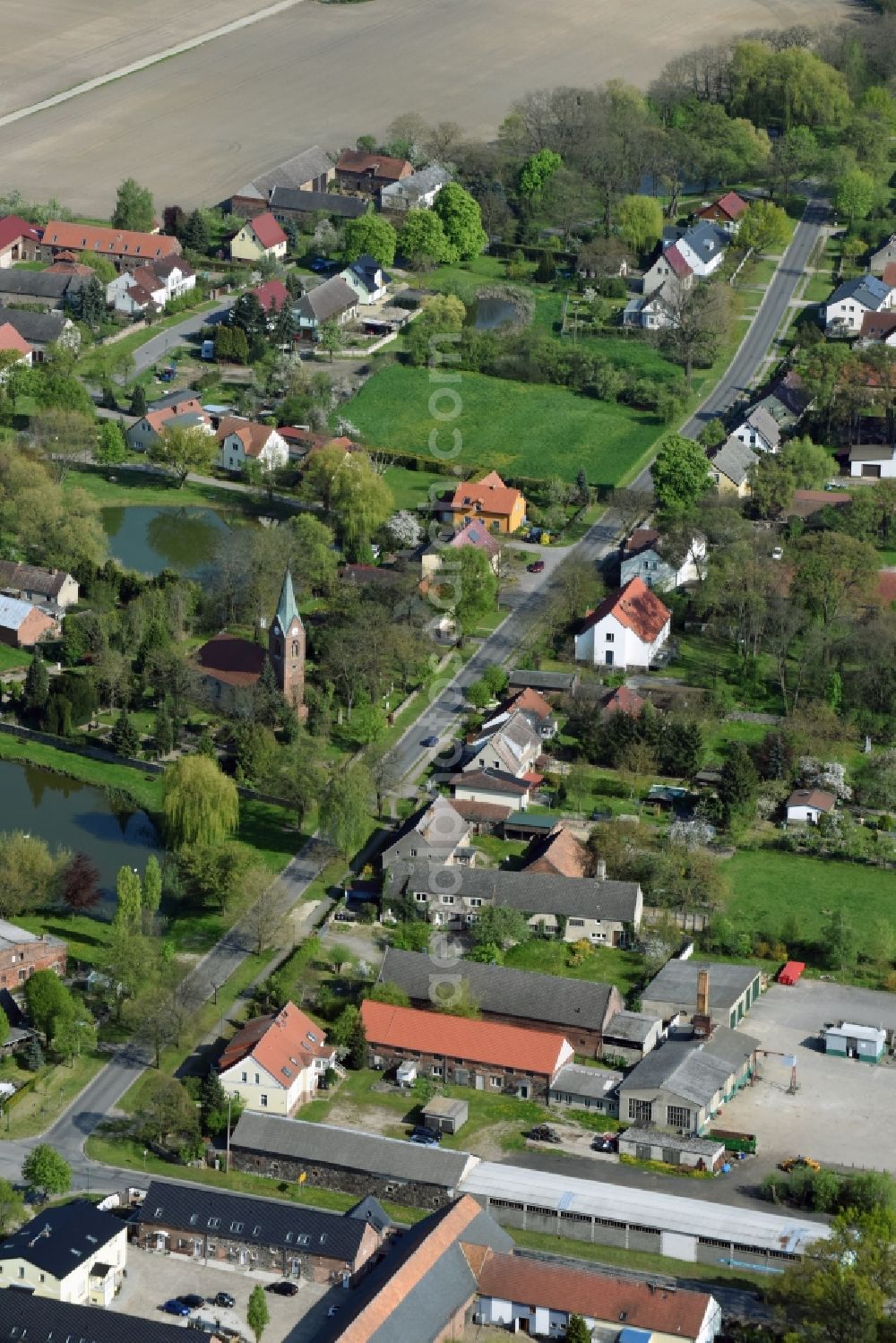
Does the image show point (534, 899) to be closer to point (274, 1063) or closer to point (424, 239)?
point (274, 1063)

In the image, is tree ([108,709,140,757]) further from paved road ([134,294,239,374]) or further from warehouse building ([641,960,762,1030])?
paved road ([134,294,239,374])

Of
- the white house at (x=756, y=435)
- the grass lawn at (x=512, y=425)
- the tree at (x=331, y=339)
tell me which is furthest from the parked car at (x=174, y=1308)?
the tree at (x=331, y=339)

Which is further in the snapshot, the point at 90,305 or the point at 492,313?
the point at 492,313

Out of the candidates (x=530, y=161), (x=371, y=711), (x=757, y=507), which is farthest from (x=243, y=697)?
(x=530, y=161)

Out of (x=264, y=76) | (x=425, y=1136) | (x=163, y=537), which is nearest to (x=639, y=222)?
(x=264, y=76)

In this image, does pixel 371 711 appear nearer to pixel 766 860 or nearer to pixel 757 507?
pixel 766 860

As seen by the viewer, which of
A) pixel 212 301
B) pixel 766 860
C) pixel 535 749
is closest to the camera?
pixel 766 860
